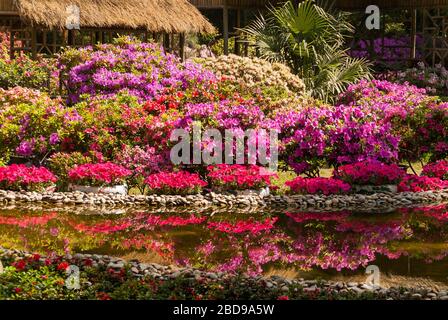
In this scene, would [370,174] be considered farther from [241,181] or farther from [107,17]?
[107,17]

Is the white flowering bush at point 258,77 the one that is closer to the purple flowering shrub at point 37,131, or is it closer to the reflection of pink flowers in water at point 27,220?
the purple flowering shrub at point 37,131

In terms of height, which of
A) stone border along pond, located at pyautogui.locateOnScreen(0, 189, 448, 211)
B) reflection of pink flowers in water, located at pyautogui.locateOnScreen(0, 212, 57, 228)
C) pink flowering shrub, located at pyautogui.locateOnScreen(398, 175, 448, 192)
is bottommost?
reflection of pink flowers in water, located at pyautogui.locateOnScreen(0, 212, 57, 228)

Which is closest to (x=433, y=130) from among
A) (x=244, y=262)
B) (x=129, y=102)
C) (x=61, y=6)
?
(x=129, y=102)

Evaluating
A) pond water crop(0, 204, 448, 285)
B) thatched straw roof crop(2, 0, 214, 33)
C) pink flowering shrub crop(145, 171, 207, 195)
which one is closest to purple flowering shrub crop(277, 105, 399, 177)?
pond water crop(0, 204, 448, 285)

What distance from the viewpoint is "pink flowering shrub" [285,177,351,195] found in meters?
14.6

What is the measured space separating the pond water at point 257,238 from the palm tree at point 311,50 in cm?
853

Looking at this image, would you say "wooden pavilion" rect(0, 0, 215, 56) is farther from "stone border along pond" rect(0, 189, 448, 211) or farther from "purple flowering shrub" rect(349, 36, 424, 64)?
"stone border along pond" rect(0, 189, 448, 211)

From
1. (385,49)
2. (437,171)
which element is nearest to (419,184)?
(437,171)

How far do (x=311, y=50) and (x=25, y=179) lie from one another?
10.00 m

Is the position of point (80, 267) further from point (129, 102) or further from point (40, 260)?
point (129, 102)

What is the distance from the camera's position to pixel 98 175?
14516 mm

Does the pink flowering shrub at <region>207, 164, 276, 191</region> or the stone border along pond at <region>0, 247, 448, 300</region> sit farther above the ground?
the pink flowering shrub at <region>207, 164, 276, 191</region>

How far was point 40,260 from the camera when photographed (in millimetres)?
9984

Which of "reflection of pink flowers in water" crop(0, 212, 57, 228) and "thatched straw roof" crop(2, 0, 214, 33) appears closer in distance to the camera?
"reflection of pink flowers in water" crop(0, 212, 57, 228)
